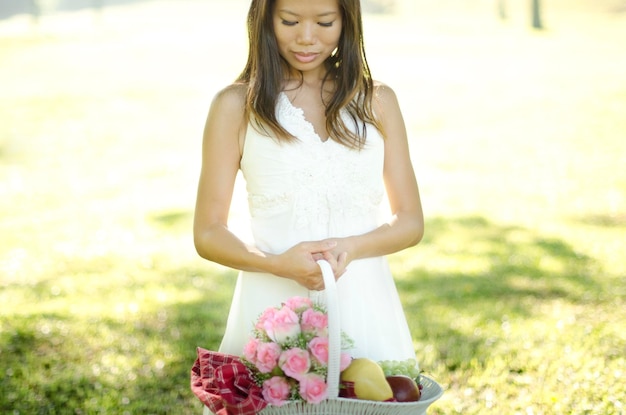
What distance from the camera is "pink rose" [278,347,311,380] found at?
82.4 inches

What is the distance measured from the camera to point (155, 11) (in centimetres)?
2336

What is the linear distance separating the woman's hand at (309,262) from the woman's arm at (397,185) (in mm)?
235

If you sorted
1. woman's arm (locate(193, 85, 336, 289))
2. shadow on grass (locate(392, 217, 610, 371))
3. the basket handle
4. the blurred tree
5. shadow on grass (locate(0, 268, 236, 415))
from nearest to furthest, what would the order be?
the basket handle
woman's arm (locate(193, 85, 336, 289))
shadow on grass (locate(0, 268, 236, 415))
shadow on grass (locate(392, 217, 610, 371))
the blurred tree

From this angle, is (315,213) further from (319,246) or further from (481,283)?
(481,283)

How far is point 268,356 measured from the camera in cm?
213

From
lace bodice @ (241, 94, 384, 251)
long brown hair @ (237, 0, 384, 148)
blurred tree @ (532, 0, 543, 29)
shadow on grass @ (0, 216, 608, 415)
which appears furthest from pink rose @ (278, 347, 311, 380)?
blurred tree @ (532, 0, 543, 29)

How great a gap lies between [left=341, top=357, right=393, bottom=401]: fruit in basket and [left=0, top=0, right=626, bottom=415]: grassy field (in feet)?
4.93

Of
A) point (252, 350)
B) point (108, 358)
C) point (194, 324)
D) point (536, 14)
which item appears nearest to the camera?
point (252, 350)

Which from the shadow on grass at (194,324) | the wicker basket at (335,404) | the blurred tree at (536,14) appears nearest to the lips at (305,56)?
the wicker basket at (335,404)

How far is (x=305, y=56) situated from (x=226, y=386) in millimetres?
1052

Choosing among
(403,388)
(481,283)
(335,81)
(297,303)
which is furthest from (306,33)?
(481,283)

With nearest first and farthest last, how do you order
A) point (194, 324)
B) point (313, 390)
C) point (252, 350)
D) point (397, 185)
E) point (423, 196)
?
point (313, 390) → point (252, 350) → point (397, 185) → point (194, 324) → point (423, 196)

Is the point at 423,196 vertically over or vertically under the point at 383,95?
under

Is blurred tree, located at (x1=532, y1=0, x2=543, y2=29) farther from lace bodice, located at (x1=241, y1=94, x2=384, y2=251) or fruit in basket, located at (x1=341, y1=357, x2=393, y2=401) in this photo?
fruit in basket, located at (x1=341, y1=357, x2=393, y2=401)
